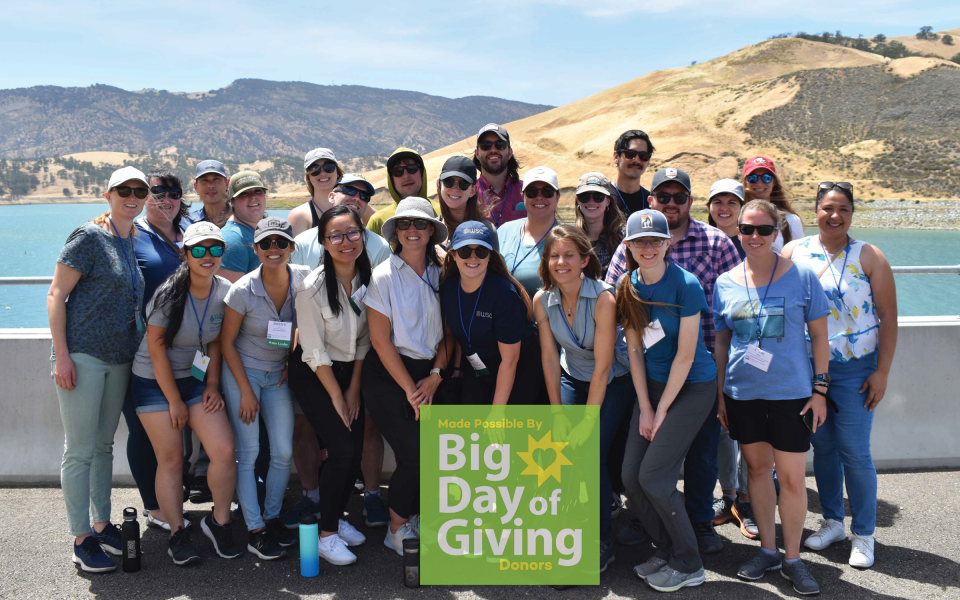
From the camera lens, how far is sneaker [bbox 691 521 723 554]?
396 centimetres

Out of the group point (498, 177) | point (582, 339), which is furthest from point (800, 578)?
point (498, 177)

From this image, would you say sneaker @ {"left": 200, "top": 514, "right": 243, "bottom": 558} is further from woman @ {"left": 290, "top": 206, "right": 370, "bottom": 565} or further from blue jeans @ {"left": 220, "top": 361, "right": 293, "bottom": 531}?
woman @ {"left": 290, "top": 206, "right": 370, "bottom": 565}

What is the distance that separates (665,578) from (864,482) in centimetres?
141

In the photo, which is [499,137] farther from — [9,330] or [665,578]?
[9,330]

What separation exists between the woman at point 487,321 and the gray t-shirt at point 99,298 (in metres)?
1.88

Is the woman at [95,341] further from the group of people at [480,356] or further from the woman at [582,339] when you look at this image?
the woman at [582,339]

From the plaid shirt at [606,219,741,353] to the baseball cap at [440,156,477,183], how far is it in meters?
1.13

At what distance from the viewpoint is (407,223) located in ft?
12.7

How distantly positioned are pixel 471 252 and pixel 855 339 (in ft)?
7.83

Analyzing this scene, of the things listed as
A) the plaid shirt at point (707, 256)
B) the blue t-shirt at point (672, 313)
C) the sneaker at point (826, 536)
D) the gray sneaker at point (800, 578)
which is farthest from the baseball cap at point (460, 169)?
the sneaker at point (826, 536)

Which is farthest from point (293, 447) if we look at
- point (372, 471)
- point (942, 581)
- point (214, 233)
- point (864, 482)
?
point (942, 581)

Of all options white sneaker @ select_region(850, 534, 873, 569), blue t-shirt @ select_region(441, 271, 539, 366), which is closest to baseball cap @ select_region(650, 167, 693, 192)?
blue t-shirt @ select_region(441, 271, 539, 366)

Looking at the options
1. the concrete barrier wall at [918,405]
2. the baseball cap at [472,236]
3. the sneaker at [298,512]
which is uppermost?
the baseball cap at [472,236]

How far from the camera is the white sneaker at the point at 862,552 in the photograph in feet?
12.3
